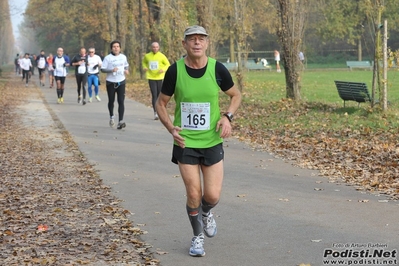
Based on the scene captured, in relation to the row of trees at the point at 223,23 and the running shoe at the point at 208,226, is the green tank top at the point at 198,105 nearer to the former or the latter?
the running shoe at the point at 208,226

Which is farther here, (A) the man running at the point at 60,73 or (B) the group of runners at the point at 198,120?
(A) the man running at the point at 60,73

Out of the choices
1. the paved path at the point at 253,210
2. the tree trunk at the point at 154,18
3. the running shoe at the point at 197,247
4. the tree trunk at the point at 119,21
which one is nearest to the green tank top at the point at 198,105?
the running shoe at the point at 197,247

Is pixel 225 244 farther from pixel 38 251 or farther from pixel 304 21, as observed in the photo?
pixel 304 21

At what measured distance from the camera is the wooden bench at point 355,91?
61.2 feet

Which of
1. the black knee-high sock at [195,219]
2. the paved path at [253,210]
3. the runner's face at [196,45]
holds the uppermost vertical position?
the runner's face at [196,45]

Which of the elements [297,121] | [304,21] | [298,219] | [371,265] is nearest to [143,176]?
[298,219]

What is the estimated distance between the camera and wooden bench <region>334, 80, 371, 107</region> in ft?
61.2

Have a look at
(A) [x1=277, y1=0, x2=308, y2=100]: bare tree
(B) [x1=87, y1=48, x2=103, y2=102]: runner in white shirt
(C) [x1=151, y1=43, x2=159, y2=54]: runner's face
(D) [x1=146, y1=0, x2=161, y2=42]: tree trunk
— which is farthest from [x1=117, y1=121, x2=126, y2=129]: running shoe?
(D) [x1=146, y1=0, x2=161, y2=42]: tree trunk

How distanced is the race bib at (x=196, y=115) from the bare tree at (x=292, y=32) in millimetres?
15698

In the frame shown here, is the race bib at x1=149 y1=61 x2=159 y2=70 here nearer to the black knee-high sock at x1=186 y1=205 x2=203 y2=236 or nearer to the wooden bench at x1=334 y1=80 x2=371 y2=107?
the wooden bench at x1=334 y1=80 x2=371 y2=107

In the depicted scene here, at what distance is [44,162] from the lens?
12.8 m

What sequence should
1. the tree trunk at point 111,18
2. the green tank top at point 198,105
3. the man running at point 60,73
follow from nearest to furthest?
the green tank top at point 198,105, the man running at point 60,73, the tree trunk at point 111,18

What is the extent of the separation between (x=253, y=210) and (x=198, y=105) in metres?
2.18

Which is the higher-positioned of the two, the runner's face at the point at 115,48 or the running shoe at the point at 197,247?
the runner's face at the point at 115,48
